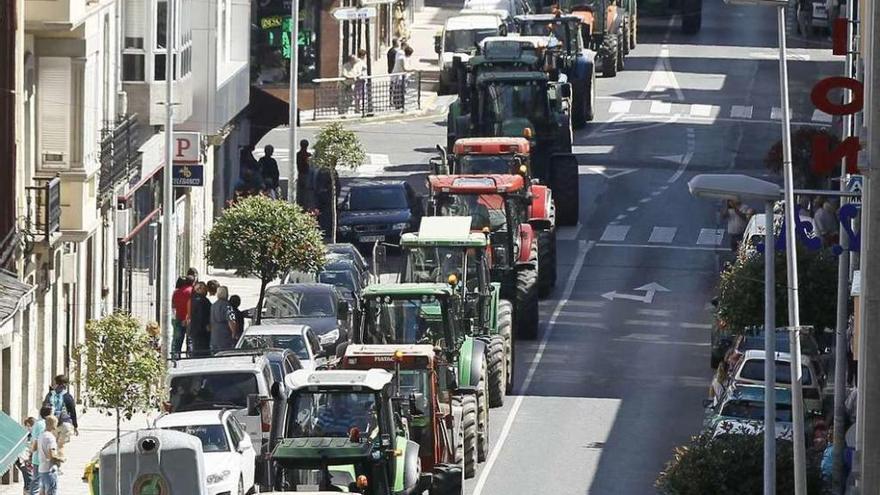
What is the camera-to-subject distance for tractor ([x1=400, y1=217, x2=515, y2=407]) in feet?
135

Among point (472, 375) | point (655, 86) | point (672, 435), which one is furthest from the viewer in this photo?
point (655, 86)

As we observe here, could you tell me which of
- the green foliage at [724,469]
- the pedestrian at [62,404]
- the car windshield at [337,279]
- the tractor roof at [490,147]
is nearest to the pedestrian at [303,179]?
the tractor roof at [490,147]

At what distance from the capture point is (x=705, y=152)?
68.3 meters

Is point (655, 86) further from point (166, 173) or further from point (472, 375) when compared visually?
point (472, 375)

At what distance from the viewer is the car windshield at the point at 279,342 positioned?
134 feet

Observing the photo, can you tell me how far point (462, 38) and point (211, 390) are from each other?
42629 millimetres

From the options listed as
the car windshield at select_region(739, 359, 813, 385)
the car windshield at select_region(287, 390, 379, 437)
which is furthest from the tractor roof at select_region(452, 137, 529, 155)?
the car windshield at select_region(287, 390, 379, 437)

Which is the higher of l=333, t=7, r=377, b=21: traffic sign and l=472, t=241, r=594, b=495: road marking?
Result: l=333, t=7, r=377, b=21: traffic sign

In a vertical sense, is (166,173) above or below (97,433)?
above

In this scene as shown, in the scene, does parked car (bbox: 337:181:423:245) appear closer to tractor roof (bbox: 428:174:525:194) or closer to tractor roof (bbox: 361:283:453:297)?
tractor roof (bbox: 428:174:525:194)

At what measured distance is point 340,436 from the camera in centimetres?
3027

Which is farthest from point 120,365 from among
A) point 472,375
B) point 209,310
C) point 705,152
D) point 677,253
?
point 705,152

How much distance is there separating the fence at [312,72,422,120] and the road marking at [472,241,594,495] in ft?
61.9

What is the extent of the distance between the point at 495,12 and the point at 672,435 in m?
41.5
